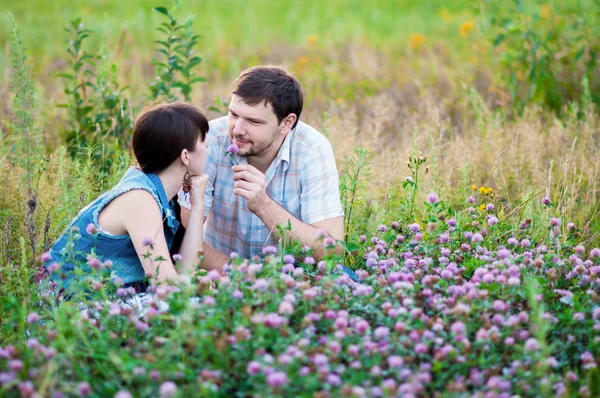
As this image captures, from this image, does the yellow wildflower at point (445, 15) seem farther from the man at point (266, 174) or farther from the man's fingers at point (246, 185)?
the man's fingers at point (246, 185)

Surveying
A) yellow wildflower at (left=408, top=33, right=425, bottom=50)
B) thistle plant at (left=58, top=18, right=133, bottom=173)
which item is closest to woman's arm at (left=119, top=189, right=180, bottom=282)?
thistle plant at (left=58, top=18, right=133, bottom=173)

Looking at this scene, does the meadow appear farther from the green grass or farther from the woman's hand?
the green grass

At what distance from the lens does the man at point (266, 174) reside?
12.4ft

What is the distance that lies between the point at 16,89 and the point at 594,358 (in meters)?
3.05

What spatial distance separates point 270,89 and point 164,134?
0.72m

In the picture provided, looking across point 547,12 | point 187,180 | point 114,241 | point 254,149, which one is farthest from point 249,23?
point 114,241

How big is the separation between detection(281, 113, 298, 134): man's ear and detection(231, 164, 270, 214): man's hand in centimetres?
43

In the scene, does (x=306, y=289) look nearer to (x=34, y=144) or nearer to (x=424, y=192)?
(x=34, y=144)

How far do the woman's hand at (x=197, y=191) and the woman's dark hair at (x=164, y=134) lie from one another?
19 centimetres

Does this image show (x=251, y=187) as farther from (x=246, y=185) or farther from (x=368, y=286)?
(x=368, y=286)

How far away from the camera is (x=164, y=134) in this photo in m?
3.52

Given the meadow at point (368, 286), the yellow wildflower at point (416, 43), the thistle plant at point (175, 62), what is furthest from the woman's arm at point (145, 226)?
the yellow wildflower at point (416, 43)

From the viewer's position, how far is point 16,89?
3625mm

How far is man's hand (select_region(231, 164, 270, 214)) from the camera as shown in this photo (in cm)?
368
